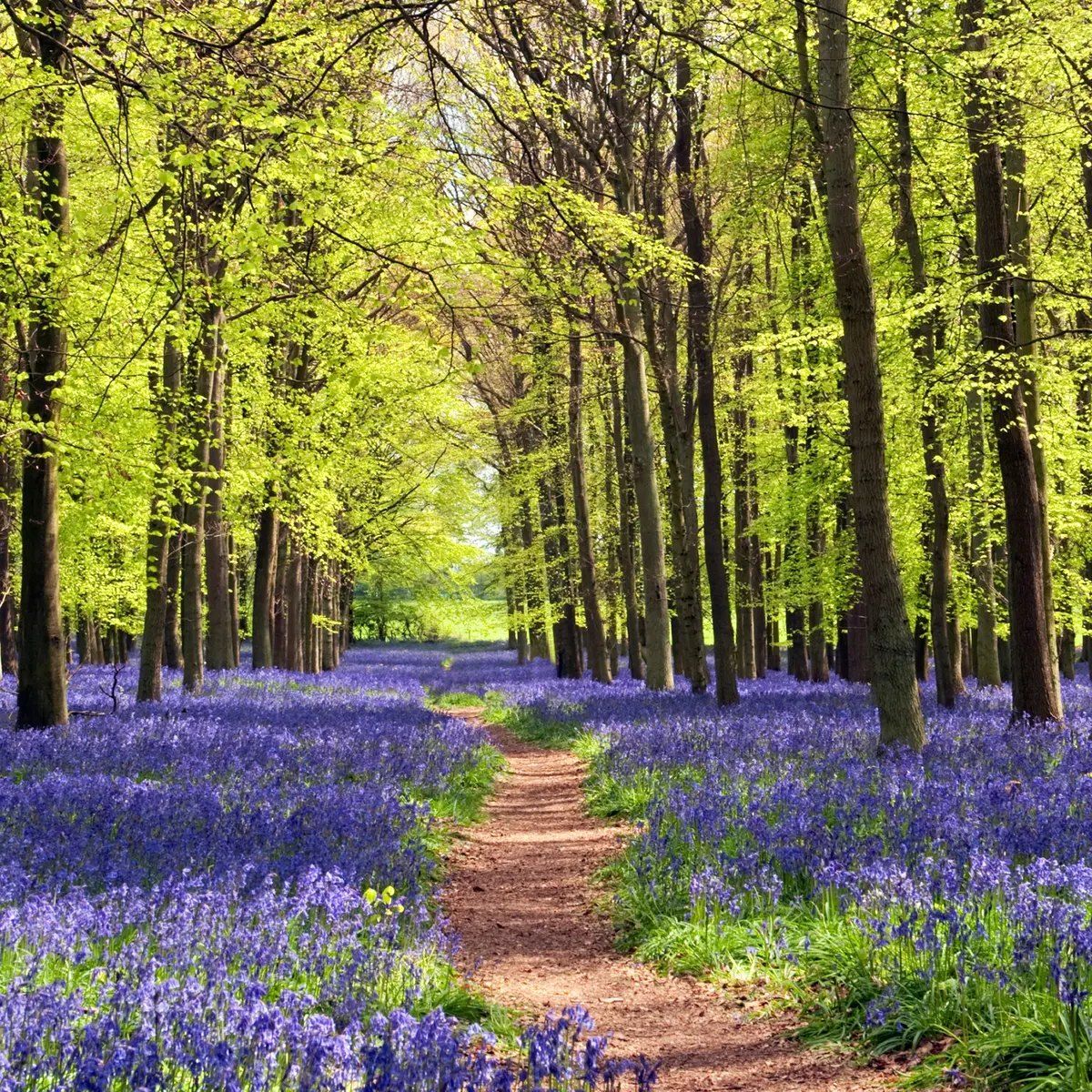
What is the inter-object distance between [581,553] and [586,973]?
61.4 ft

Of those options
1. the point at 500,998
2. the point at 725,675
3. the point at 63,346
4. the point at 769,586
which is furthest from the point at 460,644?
the point at 500,998

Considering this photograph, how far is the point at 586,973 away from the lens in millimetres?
6008

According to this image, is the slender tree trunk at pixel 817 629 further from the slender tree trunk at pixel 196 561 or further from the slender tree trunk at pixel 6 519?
the slender tree trunk at pixel 6 519

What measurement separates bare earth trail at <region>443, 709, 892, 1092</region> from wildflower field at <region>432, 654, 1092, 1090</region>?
0.21 meters

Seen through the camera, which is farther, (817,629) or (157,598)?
(817,629)

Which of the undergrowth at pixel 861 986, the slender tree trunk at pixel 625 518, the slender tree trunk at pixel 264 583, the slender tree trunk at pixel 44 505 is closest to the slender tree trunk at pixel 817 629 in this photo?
the slender tree trunk at pixel 625 518

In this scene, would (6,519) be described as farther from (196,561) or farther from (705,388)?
(705,388)

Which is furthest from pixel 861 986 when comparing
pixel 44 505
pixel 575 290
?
pixel 44 505

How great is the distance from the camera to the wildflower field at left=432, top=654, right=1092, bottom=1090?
4.10m

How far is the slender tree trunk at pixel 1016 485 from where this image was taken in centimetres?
1161

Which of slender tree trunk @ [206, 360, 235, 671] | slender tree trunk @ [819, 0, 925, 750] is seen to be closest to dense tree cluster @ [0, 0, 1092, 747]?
slender tree trunk @ [819, 0, 925, 750]

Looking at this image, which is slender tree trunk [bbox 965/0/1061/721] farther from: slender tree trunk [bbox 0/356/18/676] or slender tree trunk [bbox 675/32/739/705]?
slender tree trunk [bbox 0/356/18/676]

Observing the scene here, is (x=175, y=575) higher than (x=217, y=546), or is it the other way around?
(x=217, y=546)

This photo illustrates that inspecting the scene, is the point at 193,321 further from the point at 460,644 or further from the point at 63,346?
the point at 460,644
